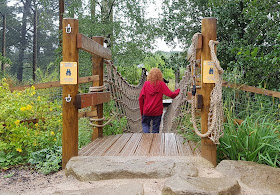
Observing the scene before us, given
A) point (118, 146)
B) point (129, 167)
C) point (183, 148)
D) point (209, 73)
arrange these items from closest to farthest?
point (129, 167) → point (209, 73) → point (183, 148) → point (118, 146)

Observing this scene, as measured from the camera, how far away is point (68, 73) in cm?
241

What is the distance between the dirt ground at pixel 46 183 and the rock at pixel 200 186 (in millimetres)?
138

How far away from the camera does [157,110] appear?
14.5 ft

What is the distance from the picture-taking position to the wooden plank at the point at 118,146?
107 inches

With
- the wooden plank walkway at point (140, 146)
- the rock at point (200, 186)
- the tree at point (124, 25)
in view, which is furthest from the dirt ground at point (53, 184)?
the tree at point (124, 25)

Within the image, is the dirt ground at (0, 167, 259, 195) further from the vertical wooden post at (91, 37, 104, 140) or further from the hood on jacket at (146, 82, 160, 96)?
the hood on jacket at (146, 82, 160, 96)

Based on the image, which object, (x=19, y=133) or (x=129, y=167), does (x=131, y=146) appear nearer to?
(x=129, y=167)

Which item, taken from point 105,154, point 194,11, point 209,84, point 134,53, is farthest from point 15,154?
point 134,53

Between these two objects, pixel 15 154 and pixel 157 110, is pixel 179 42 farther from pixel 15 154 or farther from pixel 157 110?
pixel 15 154

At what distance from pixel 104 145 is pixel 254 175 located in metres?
1.54

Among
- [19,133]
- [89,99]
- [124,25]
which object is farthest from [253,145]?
[124,25]

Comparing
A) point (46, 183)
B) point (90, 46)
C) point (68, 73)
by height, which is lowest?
point (46, 183)

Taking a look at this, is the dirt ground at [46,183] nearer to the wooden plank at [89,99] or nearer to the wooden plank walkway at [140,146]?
the wooden plank walkway at [140,146]

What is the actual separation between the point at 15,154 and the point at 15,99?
563mm
